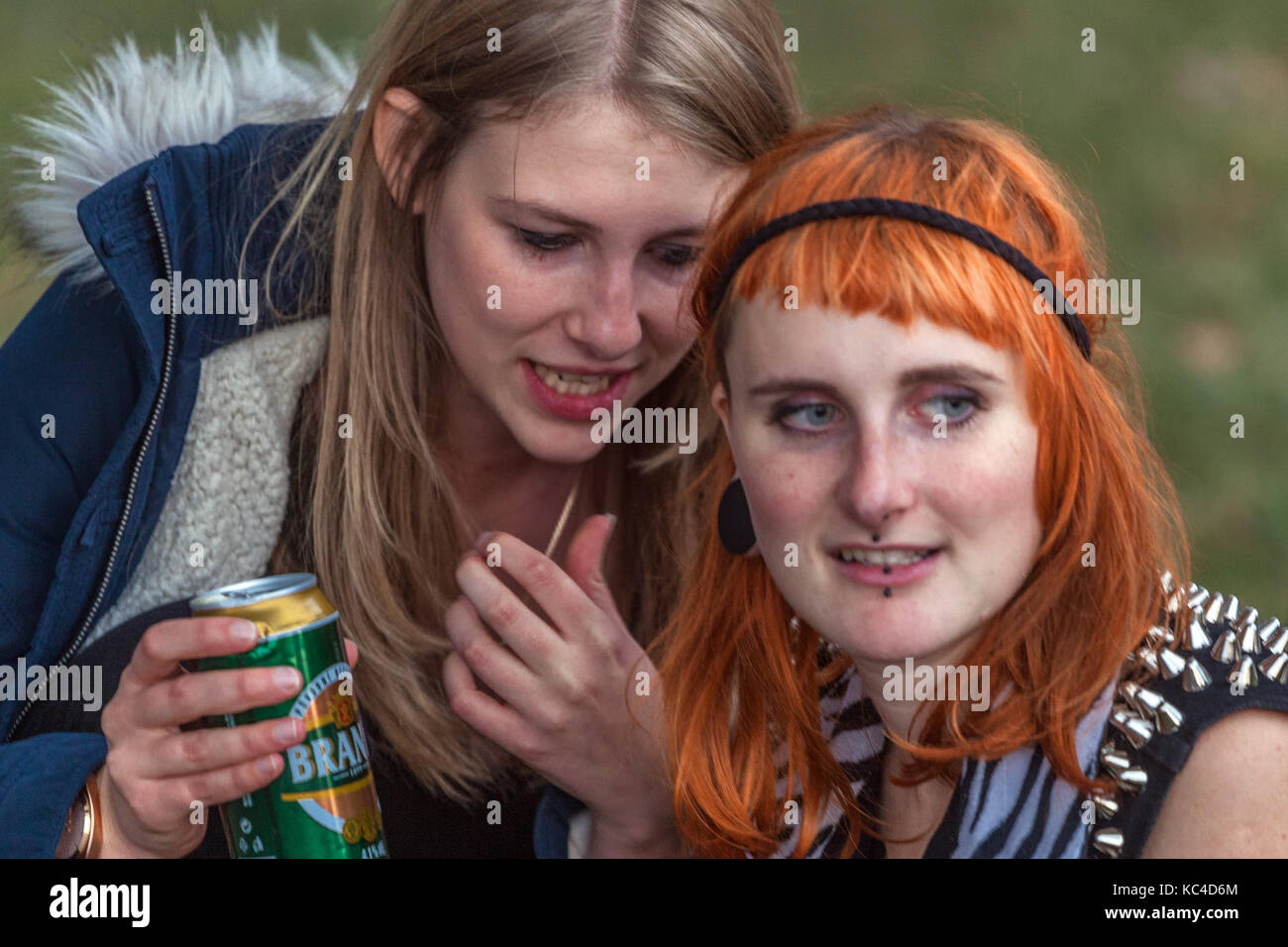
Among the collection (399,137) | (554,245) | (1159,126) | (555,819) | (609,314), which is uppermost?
(1159,126)

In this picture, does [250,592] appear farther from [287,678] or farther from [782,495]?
[782,495]

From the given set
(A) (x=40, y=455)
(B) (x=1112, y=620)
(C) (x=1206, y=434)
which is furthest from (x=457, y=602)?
(C) (x=1206, y=434)

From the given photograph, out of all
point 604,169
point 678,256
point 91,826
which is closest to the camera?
point 91,826

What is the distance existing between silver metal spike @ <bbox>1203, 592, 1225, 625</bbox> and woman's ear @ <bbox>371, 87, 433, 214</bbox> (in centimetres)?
124

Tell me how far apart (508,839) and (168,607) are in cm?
61

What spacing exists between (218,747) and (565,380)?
2.54ft

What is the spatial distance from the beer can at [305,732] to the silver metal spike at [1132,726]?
2.74 feet

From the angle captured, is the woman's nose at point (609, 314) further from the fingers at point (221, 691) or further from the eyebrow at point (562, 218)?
the fingers at point (221, 691)

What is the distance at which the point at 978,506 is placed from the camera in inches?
58.9

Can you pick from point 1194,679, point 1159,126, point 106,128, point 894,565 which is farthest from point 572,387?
point 1159,126

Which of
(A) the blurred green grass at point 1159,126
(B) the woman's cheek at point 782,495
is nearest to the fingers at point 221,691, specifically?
(B) the woman's cheek at point 782,495

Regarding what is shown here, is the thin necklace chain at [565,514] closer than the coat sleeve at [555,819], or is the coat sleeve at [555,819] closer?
the coat sleeve at [555,819]

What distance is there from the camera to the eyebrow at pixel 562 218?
1970 millimetres

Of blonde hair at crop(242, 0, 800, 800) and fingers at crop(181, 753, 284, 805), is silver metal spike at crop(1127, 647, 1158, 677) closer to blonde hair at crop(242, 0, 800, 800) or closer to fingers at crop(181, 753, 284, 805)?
blonde hair at crop(242, 0, 800, 800)
